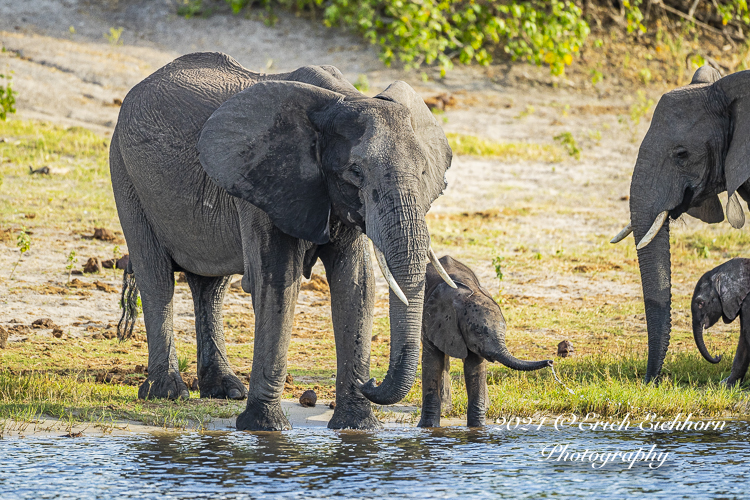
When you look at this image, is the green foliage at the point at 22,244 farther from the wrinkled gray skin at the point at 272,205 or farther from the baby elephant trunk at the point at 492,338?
the baby elephant trunk at the point at 492,338

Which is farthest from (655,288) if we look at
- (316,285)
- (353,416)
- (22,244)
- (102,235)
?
(102,235)

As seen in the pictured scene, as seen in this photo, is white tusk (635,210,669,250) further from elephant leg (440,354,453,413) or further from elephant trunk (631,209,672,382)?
elephant leg (440,354,453,413)

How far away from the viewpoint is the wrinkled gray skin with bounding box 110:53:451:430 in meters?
6.04

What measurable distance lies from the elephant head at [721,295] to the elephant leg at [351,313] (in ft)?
9.66

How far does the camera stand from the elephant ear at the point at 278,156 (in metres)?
6.43

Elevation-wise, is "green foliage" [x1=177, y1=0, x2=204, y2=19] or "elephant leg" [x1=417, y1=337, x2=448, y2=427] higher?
"green foliage" [x1=177, y1=0, x2=204, y2=19]

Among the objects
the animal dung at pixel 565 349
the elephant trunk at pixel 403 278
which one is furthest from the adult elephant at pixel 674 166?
the elephant trunk at pixel 403 278

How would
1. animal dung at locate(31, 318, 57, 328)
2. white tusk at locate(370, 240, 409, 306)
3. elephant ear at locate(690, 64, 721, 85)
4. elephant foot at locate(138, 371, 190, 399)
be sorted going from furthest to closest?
1. animal dung at locate(31, 318, 57, 328)
2. elephant ear at locate(690, 64, 721, 85)
3. elephant foot at locate(138, 371, 190, 399)
4. white tusk at locate(370, 240, 409, 306)

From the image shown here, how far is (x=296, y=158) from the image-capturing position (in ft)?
21.2

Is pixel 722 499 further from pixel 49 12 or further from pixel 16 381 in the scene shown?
pixel 49 12

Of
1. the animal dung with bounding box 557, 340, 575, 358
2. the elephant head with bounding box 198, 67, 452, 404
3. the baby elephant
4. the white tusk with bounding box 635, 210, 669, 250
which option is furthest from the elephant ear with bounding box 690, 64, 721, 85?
the elephant head with bounding box 198, 67, 452, 404

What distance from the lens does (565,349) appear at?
9.60m

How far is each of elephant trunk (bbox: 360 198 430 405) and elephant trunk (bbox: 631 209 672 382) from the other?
2.71 m

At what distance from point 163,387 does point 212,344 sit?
55 centimetres
